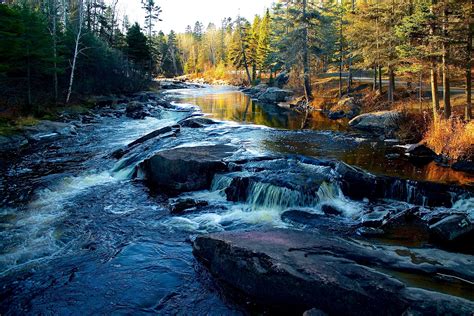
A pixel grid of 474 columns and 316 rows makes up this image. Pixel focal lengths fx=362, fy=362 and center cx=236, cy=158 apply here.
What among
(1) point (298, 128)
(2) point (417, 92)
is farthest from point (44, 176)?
(2) point (417, 92)

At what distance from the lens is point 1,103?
23.8m

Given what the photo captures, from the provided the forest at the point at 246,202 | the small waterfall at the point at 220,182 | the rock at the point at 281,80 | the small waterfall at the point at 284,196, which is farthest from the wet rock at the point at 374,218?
the rock at the point at 281,80

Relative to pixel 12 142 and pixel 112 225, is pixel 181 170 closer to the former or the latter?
pixel 112 225

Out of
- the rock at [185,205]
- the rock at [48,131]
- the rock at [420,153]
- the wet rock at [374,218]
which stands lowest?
the wet rock at [374,218]

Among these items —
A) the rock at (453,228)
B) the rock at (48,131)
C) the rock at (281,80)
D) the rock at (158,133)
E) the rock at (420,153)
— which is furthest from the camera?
the rock at (281,80)

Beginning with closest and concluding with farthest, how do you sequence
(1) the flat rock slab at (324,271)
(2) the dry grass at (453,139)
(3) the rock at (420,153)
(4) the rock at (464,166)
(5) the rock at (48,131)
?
(1) the flat rock slab at (324,271) → (4) the rock at (464,166) → (2) the dry grass at (453,139) → (3) the rock at (420,153) → (5) the rock at (48,131)

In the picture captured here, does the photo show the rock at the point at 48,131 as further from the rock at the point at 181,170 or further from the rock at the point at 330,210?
the rock at the point at 330,210

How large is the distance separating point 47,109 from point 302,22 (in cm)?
2374

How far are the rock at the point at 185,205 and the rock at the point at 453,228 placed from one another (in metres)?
6.45

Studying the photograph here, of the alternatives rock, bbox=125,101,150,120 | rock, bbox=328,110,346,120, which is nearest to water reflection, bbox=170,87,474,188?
rock, bbox=328,110,346,120

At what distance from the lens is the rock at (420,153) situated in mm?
15836

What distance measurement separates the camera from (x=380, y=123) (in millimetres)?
22719

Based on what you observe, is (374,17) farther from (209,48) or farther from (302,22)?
(209,48)

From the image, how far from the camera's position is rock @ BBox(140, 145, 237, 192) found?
43.0 ft
